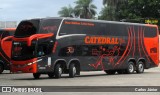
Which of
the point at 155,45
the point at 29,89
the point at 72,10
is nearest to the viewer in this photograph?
the point at 29,89

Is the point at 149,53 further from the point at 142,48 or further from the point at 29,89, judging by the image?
the point at 29,89

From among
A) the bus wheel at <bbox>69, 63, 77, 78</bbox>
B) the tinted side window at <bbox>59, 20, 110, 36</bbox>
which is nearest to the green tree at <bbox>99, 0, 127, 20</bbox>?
the tinted side window at <bbox>59, 20, 110, 36</bbox>

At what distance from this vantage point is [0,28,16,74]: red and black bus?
116 feet

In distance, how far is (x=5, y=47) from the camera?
118 ft

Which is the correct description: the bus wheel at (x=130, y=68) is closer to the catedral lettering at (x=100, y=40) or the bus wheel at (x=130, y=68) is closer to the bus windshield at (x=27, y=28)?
the catedral lettering at (x=100, y=40)

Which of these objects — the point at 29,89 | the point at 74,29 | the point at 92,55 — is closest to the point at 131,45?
the point at 92,55

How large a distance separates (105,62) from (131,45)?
3.15 metres

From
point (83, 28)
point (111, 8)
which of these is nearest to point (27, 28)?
point (83, 28)

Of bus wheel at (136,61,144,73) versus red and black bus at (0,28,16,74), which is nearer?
bus wheel at (136,61,144,73)

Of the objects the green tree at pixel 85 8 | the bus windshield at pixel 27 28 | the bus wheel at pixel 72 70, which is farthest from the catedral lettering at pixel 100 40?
the green tree at pixel 85 8

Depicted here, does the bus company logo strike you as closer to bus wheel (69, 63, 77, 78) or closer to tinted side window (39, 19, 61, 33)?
bus wheel (69, 63, 77, 78)

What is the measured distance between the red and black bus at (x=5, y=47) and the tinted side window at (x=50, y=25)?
8280mm

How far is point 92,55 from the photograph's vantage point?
3092 centimetres

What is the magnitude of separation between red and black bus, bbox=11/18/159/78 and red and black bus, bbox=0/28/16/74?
701 centimetres
